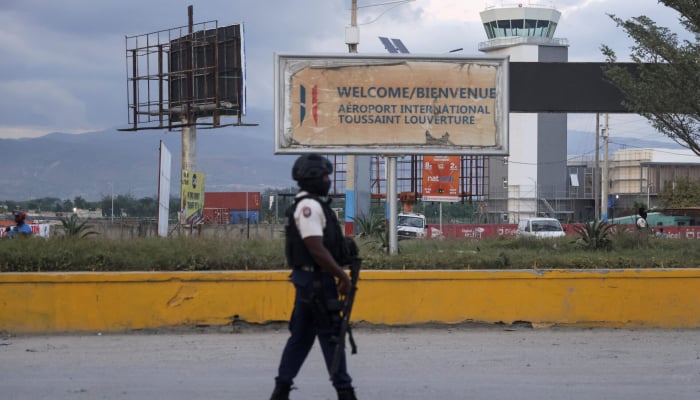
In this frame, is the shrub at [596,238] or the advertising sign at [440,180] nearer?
the shrub at [596,238]

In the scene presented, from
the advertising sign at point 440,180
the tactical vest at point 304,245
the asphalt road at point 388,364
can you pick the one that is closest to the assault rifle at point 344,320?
the tactical vest at point 304,245

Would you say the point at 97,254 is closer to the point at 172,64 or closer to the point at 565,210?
the point at 172,64

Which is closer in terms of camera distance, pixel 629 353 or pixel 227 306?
pixel 629 353

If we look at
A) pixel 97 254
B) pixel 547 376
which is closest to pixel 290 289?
pixel 97 254

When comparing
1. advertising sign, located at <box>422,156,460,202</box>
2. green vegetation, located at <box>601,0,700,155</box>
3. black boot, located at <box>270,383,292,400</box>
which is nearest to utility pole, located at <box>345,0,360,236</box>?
advertising sign, located at <box>422,156,460,202</box>

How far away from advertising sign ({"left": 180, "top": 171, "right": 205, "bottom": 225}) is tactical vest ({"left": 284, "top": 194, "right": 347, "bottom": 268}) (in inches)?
613

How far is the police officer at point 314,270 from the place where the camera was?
595 centimetres

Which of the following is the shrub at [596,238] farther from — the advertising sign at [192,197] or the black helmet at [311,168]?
the advertising sign at [192,197]

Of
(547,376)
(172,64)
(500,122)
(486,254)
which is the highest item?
(172,64)

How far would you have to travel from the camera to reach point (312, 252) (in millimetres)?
5898

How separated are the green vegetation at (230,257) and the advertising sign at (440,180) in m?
19.4

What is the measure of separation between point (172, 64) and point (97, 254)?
90.5ft

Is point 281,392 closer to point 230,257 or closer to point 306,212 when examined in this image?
point 306,212

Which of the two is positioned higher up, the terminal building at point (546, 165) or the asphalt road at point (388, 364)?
the terminal building at point (546, 165)
